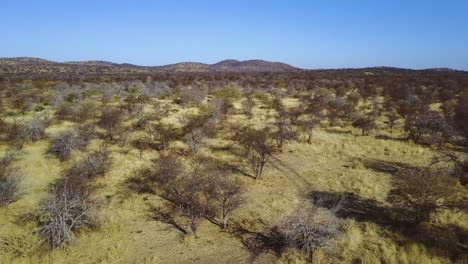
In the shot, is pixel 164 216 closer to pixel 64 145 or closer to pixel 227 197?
pixel 227 197

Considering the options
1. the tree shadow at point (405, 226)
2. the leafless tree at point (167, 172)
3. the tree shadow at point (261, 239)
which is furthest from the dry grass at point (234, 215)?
the leafless tree at point (167, 172)

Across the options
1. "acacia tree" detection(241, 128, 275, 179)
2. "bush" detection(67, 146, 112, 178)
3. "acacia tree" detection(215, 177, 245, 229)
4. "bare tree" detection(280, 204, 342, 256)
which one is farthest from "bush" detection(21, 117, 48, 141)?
"bare tree" detection(280, 204, 342, 256)

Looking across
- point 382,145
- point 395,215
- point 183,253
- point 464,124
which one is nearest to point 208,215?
point 183,253

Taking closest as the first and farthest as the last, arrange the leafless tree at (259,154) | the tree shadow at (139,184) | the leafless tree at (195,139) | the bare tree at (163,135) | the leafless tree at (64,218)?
the leafless tree at (64,218) < the tree shadow at (139,184) < the leafless tree at (259,154) < the leafless tree at (195,139) < the bare tree at (163,135)

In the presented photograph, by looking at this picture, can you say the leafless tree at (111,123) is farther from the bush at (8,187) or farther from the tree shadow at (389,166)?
the tree shadow at (389,166)

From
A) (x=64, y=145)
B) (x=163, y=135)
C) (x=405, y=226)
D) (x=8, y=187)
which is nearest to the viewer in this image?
(x=405, y=226)

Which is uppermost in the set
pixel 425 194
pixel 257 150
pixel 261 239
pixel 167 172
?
pixel 425 194

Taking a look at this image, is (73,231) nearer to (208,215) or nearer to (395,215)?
(208,215)

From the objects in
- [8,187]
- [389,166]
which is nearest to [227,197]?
[8,187]
